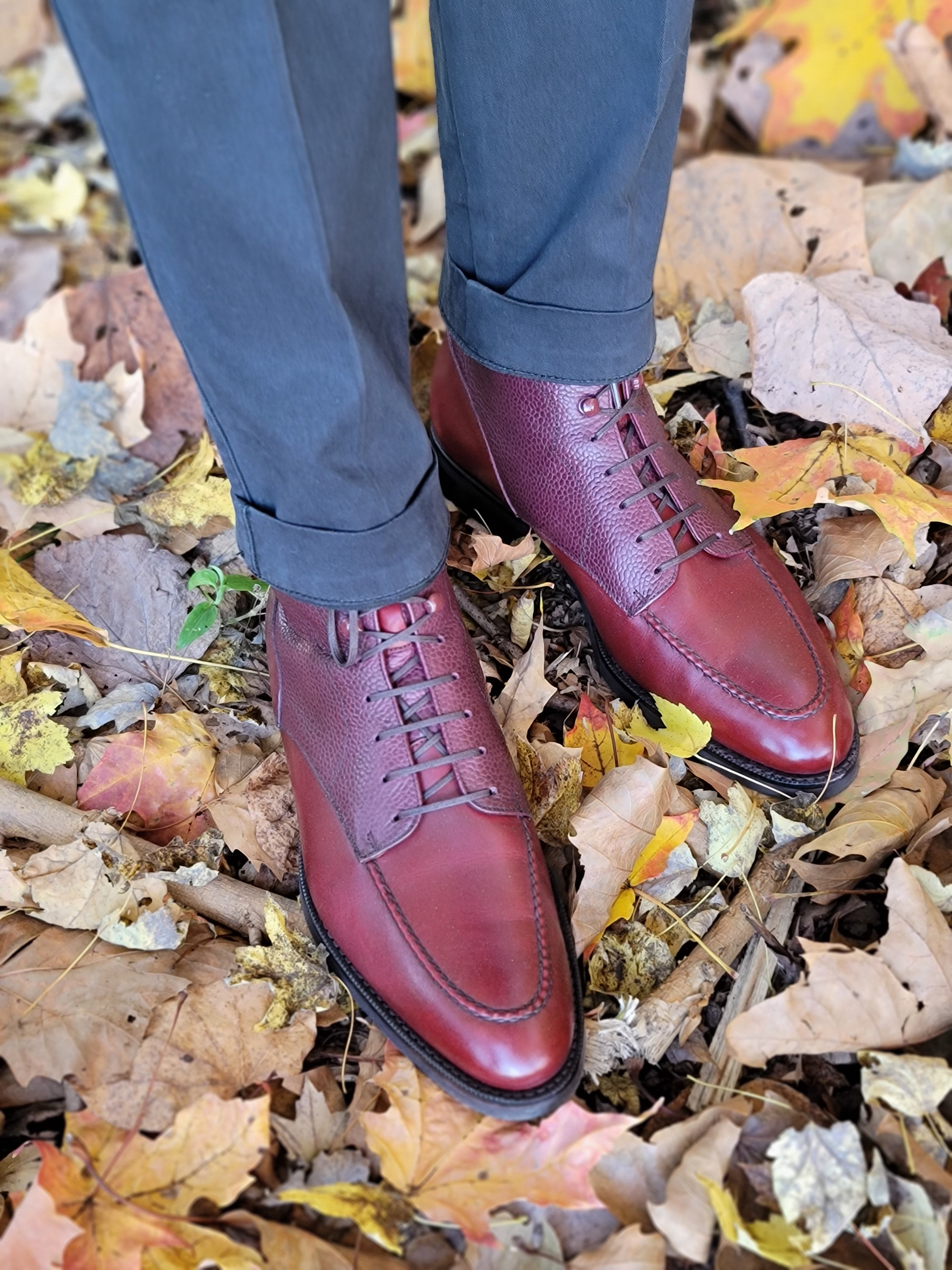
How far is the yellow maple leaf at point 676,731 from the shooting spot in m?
1.21

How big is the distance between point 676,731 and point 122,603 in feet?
2.91

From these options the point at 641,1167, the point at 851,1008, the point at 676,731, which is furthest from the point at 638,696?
the point at 641,1167

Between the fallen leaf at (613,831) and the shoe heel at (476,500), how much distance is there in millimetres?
434

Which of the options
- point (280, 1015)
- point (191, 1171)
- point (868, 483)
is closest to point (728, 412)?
point (868, 483)

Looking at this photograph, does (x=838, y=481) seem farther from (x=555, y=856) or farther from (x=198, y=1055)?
(x=198, y=1055)

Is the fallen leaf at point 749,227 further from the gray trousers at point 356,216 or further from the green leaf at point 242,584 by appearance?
the green leaf at point 242,584

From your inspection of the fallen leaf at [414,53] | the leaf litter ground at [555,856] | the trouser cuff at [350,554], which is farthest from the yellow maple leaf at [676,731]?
the fallen leaf at [414,53]

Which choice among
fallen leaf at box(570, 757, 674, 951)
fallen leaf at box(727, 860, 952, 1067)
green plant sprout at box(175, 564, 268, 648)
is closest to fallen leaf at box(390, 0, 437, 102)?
green plant sprout at box(175, 564, 268, 648)

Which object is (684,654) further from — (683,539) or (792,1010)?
(792,1010)

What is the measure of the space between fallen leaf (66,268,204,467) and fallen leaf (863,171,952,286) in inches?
52.2

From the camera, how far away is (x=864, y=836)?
1137 mm

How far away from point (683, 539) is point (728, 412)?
0.49m

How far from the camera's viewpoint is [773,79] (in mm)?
2170

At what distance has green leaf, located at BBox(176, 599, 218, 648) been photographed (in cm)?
140
